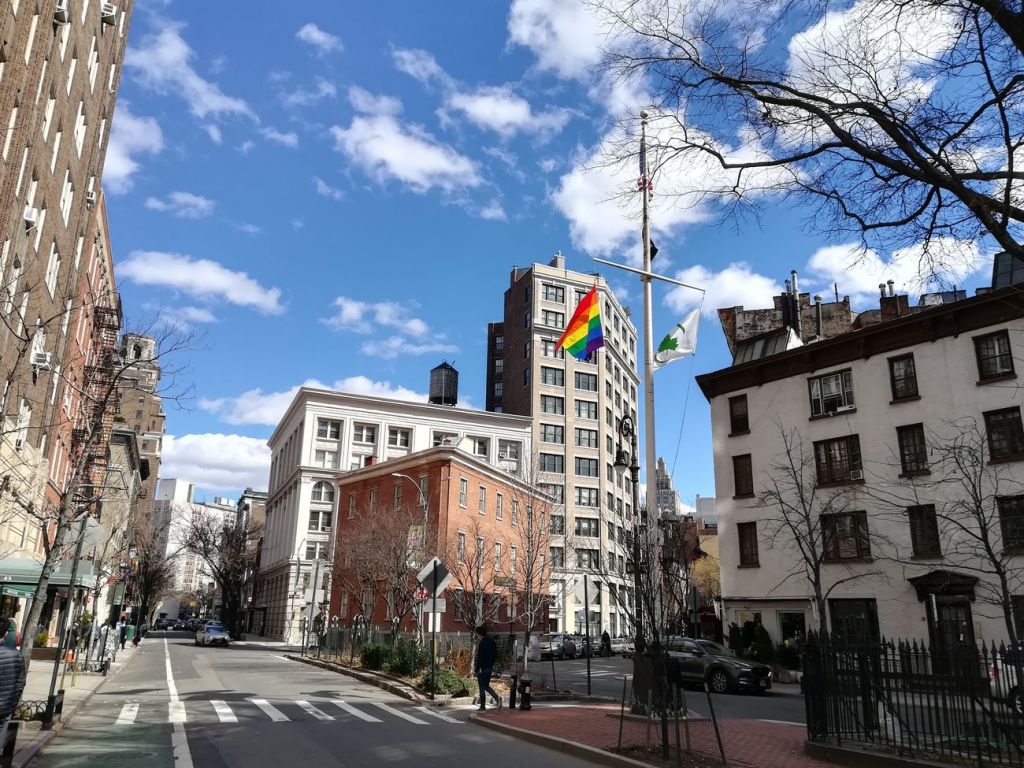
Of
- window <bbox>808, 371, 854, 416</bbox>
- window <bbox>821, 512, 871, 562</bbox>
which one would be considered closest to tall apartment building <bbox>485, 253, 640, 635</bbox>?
window <bbox>808, 371, 854, 416</bbox>

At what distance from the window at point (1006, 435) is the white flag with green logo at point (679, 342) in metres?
13.8

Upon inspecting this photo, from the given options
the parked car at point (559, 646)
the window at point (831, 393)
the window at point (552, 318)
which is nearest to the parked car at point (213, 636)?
the parked car at point (559, 646)

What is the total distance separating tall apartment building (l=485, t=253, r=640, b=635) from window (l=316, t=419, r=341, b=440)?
1942 cm

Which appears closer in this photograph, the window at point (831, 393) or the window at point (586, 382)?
the window at point (831, 393)

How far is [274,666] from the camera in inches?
1143

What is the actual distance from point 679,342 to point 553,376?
59126 millimetres

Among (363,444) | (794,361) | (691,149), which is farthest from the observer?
(363,444)

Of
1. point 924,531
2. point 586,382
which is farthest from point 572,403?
point 924,531

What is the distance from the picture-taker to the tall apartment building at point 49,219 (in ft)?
66.6

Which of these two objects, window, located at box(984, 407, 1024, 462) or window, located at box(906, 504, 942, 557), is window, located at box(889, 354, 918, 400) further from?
Answer: window, located at box(906, 504, 942, 557)

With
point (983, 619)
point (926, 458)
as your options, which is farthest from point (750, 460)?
point (983, 619)

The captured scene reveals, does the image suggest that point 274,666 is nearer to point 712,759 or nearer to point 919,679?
point 712,759

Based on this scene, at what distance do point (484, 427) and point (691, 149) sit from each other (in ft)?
214

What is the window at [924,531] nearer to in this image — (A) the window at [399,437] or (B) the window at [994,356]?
(B) the window at [994,356]
